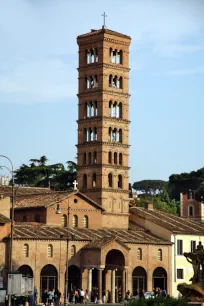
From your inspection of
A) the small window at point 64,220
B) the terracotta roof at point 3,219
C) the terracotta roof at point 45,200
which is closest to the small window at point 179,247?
the terracotta roof at point 45,200

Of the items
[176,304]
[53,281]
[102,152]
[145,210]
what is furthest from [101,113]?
[176,304]

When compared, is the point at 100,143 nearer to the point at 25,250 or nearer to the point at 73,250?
the point at 73,250

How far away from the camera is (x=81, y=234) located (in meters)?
96.6

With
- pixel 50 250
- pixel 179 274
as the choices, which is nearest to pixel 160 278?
pixel 179 274

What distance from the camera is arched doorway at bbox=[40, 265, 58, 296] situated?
298 ft

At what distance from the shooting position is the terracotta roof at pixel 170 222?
104m

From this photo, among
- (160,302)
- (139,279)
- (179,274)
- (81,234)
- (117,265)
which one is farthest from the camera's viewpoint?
(179,274)

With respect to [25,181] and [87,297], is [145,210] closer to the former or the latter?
[87,297]

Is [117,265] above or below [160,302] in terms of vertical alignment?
above

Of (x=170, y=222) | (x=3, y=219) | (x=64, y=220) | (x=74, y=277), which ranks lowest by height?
(x=74, y=277)

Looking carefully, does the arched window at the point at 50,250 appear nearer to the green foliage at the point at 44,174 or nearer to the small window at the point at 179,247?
the small window at the point at 179,247

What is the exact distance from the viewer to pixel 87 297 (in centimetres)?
9112

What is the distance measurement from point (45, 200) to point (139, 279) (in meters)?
11.7

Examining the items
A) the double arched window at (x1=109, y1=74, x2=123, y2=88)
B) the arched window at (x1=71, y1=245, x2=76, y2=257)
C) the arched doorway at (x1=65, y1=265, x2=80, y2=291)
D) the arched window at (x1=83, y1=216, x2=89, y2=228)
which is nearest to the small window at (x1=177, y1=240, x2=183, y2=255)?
the arched window at (x1=83, y1=216, x2=89, y2=228)
